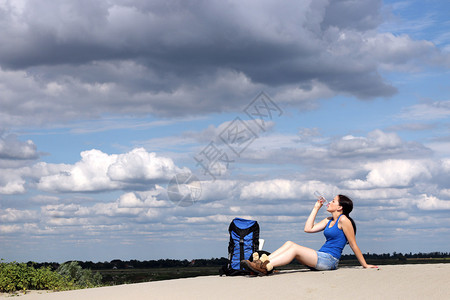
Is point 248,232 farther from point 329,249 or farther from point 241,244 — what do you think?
point 329,249

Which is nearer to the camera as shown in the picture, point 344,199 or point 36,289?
point 344,199

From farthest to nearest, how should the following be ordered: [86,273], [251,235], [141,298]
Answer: [86,273], [251,235], [141,298]

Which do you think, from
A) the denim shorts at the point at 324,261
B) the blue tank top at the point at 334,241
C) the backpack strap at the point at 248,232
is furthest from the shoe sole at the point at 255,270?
the blue tank top at the point at 334,241

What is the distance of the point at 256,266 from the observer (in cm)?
1148

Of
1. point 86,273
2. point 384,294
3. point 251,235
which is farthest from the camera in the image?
point 86,273

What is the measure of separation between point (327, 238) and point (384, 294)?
2668 mm

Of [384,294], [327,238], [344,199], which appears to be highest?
[344,199]

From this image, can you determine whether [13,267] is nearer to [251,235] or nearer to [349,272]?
[251,235]

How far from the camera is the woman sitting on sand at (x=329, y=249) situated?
11547 millimetres

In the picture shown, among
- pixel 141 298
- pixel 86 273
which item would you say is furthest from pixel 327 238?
pixel 86 273

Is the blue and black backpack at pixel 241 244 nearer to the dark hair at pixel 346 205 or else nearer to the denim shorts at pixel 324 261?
the denim shorts at pixel 324 261

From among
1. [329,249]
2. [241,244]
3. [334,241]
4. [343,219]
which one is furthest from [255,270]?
[343,219]

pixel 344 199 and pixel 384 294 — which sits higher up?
pixel 344 199

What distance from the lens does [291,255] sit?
37.8 ft
